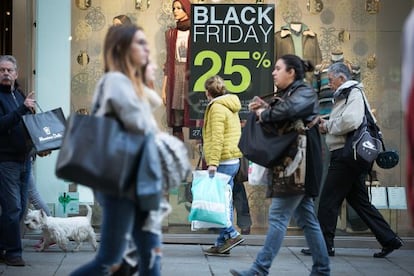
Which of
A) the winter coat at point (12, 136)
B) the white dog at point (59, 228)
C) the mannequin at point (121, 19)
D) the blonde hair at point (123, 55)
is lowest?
the white dog at point (59, 228)

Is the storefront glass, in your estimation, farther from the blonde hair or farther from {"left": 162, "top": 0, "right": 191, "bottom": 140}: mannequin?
the blonde hair

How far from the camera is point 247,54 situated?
888cm

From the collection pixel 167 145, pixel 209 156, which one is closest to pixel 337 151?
pixel 209 156

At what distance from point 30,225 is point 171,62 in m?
2.34

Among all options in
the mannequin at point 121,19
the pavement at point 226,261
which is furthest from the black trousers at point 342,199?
the mannequin at point 121,19

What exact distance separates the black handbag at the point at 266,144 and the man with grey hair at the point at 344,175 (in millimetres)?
2000

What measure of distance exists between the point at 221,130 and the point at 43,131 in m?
1.71

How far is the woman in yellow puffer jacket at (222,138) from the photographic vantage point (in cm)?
780

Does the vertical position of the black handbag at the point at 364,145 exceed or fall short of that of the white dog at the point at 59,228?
it exceeds it

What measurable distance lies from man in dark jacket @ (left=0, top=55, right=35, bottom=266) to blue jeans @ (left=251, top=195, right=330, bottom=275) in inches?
88.7

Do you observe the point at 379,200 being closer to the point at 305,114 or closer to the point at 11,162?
the point at 305,114

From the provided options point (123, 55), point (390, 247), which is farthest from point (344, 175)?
point (123, 55)

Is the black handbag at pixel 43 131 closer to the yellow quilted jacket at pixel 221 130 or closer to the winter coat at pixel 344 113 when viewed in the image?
the yellow quilted jacket at pixel 221 130

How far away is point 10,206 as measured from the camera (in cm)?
710
